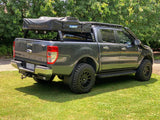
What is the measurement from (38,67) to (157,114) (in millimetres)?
2863

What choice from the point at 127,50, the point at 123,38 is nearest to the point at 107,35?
the point at 123,38

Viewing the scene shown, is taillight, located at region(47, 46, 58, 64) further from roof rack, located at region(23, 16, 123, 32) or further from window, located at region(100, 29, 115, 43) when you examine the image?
window, located at region(100, 29, 115, 43)

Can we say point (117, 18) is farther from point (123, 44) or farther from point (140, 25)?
point (123, 44)

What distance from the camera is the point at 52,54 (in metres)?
5.74

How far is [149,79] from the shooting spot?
29.0ft

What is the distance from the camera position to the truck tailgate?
584cm

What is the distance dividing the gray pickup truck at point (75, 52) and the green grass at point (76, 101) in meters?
0.44

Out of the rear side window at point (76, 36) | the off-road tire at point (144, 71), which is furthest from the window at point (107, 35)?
the off-road tire at point (144, 71)

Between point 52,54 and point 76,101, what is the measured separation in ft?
4.03

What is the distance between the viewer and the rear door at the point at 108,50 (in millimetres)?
7004

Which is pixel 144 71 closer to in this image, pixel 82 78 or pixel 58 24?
pixel 82 78

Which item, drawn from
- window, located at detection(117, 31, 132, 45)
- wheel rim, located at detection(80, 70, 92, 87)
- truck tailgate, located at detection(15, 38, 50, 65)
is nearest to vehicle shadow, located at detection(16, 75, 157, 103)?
wheel rim, located at detection(80, 70, 92, 87)

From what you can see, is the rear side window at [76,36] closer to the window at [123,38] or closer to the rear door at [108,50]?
the rear door at [108,50]

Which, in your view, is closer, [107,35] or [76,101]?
[76,101]
